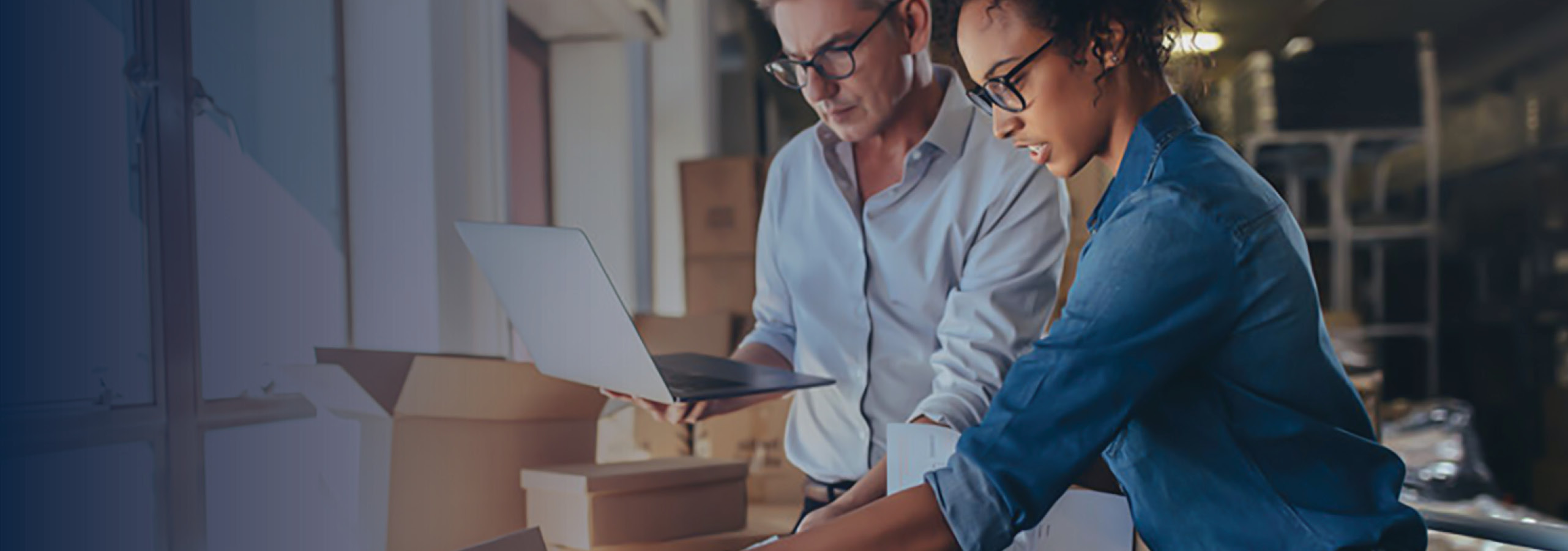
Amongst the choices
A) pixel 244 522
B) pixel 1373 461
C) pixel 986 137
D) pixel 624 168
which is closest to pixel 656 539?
pixel 244 522

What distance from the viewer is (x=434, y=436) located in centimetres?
112

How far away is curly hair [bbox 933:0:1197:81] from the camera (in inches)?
30.4

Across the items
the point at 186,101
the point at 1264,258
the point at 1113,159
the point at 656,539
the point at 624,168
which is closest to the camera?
the point at 1264,258

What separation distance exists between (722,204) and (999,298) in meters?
1.83

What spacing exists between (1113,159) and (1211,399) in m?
0.22

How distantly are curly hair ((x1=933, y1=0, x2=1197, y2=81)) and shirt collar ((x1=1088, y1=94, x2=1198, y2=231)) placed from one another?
0.04 m

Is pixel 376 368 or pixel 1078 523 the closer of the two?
pixel 1078 523

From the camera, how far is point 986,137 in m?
1.21

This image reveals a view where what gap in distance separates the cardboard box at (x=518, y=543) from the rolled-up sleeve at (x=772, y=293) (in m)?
0.53

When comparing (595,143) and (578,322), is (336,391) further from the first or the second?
(595,143)

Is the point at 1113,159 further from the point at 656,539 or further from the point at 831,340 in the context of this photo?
the point at 656,539

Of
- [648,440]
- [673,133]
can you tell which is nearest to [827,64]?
[648,440]

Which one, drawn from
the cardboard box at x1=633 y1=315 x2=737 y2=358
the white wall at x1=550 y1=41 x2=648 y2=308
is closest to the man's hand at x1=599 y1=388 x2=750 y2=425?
the cardboard box at x1=633 y1=315 x2=737 y2=358

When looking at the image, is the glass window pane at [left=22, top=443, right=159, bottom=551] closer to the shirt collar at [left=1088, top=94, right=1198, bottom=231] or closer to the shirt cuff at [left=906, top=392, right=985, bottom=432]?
the shirt cuff at [left=906, top=392, right=985, bottom=432]
